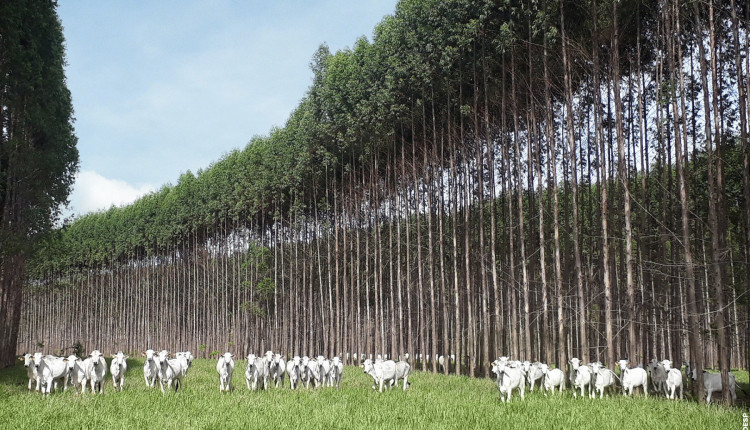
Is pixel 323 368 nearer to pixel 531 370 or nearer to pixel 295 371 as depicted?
pixel 295 371

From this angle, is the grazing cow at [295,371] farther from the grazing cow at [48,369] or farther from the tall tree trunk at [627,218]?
the tall tree trunk at [627,218]

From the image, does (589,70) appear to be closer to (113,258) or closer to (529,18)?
(529,18)

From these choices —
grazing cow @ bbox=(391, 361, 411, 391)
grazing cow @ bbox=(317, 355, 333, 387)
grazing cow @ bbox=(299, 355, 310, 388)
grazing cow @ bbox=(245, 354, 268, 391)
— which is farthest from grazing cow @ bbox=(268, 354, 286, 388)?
grazing cow @ bbox=(391, 361, 411, 391)

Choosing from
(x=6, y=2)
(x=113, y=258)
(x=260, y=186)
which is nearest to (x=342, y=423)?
(x=6, y=2)

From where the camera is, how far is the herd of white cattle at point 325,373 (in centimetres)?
1766

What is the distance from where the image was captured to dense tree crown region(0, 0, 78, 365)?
24.2 metres

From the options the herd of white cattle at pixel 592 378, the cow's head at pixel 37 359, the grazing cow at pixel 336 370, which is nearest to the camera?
the herd of white cattle at pixel 592 378

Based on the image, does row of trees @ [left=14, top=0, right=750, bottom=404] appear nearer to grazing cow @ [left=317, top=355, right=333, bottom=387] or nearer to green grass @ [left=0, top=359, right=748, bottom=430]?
green grass @ [left=0, top=359, right=748, bottom=430]

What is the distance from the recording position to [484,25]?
1035 inches

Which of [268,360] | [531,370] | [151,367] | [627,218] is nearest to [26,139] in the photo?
[151,367]

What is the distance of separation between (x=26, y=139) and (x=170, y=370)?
14.8 m

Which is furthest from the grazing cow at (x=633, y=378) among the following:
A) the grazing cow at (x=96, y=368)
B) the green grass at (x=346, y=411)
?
the grazing cow at (x=96, y=368)

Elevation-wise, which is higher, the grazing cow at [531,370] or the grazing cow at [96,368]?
the grazing cow at [96,368]

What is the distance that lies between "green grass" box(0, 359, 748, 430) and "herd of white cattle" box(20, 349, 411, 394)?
0.94 m
